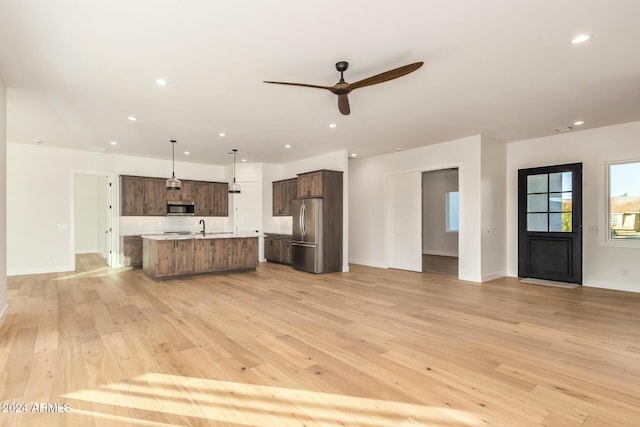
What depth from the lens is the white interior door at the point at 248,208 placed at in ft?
31.9

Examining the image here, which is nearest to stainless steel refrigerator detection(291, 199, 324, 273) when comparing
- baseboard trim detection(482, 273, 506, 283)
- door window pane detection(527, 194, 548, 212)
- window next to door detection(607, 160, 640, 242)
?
baseboard trim detection(482, 273, 506, 283)

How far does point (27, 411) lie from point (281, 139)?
18.4 ft

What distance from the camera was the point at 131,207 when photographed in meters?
8.51

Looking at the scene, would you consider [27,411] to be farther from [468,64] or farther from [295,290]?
[468,64]

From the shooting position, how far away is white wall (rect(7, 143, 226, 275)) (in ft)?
23.8

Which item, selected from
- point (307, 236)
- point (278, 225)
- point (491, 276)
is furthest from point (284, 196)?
point (491, 276)

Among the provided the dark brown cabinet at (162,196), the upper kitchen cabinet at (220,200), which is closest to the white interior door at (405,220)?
the upper kitchen cabinet at (220,200)

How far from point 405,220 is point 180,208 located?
608 cm

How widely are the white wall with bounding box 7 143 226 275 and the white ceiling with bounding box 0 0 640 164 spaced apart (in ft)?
5.42

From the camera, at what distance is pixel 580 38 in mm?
3039

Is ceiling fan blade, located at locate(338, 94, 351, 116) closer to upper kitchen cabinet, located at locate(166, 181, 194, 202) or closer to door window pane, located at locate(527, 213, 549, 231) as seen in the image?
door window pane, located at locate(527, 213, 549, 231)

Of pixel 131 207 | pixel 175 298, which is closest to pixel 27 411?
pixel 175 298

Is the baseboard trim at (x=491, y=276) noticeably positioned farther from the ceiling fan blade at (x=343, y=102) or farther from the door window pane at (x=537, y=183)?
the ceiling fan blade at (x=343, y=102)

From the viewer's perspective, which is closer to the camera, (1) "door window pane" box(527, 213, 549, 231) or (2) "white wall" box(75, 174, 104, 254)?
(1) "door window pane" box(527, 213, 549, 231)
